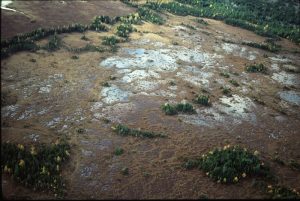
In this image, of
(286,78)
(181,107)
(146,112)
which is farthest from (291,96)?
(146,112)

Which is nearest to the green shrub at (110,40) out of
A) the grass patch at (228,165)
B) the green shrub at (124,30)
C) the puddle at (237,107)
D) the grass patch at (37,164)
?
the green shrub at (124,30)

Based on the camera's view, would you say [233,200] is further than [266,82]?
No

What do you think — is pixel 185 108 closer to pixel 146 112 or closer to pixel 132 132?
pixel 146 112

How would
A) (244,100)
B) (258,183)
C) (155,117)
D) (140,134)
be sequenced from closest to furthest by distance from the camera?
(258,183) → (140,134) → (155,117) → (244,100)

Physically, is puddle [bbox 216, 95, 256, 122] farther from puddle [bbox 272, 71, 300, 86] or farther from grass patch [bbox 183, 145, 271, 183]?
puddle [bbox 272, 71, 300, 86]

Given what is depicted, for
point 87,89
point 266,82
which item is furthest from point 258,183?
point 266,82

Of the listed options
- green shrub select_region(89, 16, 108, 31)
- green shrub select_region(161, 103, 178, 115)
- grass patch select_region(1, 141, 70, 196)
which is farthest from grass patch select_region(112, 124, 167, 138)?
green shrub select_region(89, 16, 108, 31)

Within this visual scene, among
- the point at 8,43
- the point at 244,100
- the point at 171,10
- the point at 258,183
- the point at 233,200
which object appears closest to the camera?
the point at 233,200

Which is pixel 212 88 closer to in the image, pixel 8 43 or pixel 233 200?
pixel 233 200
